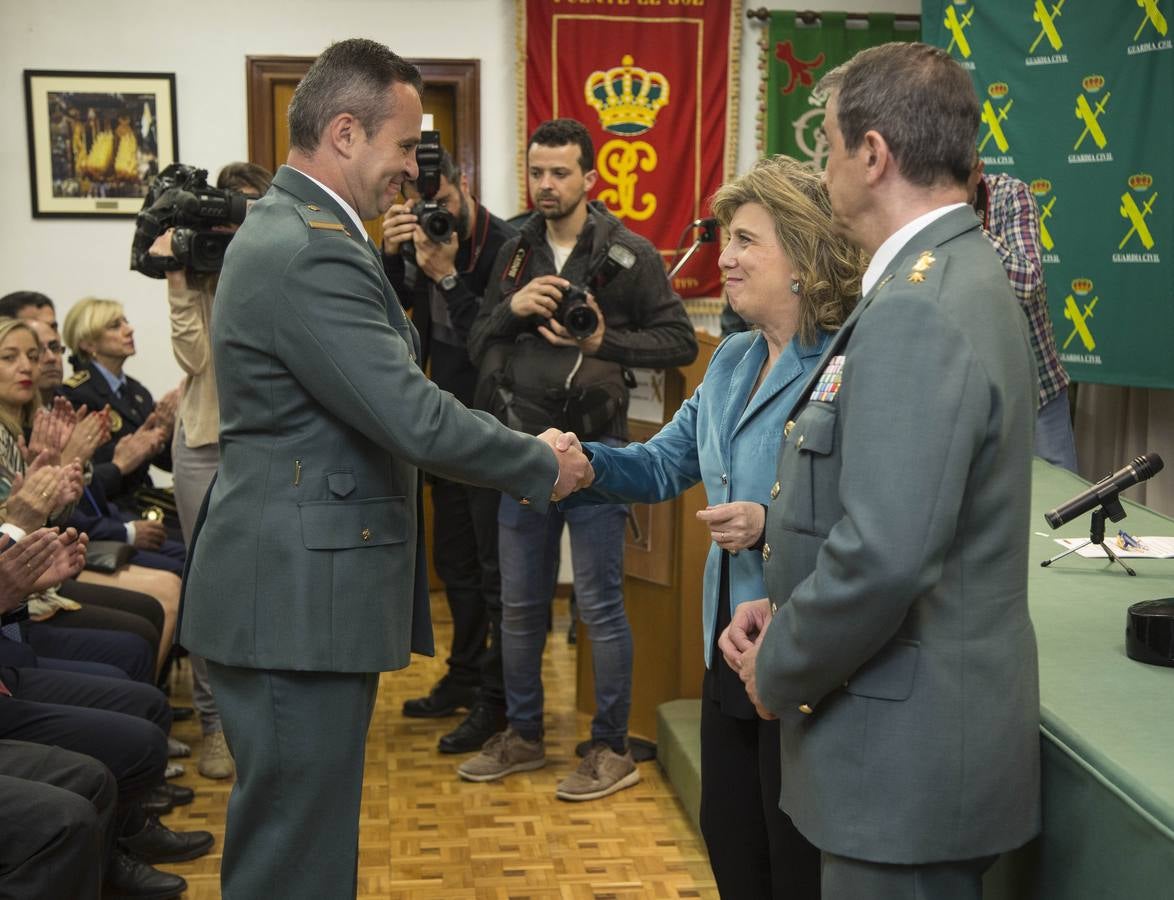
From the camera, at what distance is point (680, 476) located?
2223 mm

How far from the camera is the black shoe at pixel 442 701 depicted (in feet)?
13.4

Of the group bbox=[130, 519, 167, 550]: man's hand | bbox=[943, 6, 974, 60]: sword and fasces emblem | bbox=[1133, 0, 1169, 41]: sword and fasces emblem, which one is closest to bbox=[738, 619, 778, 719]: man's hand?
bbox=[130, 519, 167, 550]: man's hand

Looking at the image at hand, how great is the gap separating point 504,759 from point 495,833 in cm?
40

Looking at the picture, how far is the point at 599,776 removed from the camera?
345cm

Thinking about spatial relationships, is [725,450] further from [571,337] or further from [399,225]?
[399,225]

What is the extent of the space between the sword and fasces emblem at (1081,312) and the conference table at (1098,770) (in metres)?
2.71

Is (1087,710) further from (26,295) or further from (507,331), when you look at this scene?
(26,295)

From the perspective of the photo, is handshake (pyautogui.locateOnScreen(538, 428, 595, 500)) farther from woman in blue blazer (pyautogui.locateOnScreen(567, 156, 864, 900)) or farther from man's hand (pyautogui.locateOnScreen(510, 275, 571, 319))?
man's hand (pyautogui.locateOnScreen(510, 275, 571, 319))

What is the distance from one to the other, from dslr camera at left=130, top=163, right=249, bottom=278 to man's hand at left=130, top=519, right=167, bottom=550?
3.24 ft

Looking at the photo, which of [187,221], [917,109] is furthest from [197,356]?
[917,109]

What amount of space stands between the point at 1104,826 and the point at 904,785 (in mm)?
210

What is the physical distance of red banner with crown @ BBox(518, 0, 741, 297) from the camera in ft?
18.5

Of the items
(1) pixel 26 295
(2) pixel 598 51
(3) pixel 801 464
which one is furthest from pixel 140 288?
(3) pixel 801 464

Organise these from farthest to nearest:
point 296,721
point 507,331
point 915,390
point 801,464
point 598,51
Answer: point 598,51 < point 507,331 < point 296,721 < point 801,464 < point 915,390
